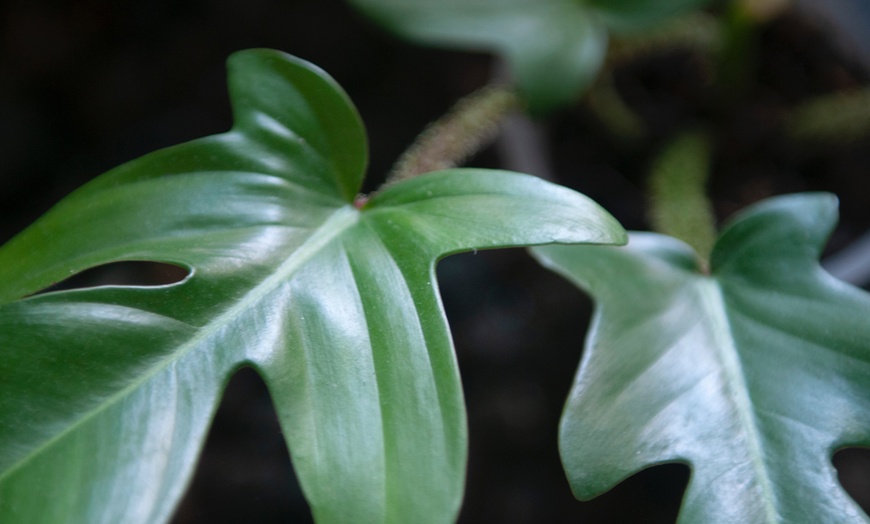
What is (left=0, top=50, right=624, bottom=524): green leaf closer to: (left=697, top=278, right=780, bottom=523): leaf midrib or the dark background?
(left=697, top=278, right=780, bottom=523): leaf midrib

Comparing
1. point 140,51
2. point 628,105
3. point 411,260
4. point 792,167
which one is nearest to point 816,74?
point 792,167

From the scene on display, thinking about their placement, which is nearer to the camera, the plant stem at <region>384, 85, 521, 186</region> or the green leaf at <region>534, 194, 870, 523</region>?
the green leaf at <region>534, 194, 870, 523</region>

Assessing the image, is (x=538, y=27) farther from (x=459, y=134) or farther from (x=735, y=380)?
(x=735, y=380)

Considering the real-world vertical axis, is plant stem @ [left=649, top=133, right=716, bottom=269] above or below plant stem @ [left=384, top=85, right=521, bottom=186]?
below

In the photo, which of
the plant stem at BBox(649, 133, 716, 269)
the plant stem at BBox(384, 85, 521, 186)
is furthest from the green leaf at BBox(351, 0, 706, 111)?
the plant stem at BBox(649, 133, 716, 269)

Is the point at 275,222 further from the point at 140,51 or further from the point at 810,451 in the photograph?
the point at 140,51

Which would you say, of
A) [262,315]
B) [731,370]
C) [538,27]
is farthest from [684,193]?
[262,315]
